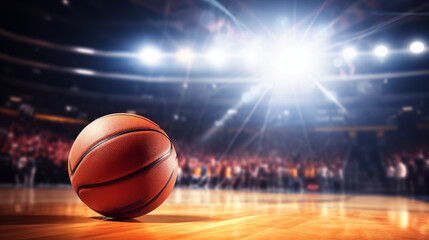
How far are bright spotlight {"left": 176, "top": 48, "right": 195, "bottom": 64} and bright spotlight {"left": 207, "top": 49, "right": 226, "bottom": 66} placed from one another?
97cm

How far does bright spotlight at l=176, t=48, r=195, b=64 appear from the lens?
56.6 ft

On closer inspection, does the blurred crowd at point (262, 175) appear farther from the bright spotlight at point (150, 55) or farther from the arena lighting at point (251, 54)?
the bright spotlight at point (150, 55)

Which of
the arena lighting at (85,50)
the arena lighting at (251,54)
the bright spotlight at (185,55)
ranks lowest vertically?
the arena lighting at (251,54)

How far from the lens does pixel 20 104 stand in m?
17.1

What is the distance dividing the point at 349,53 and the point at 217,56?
633 cm

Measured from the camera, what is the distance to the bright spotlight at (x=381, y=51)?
1426cm

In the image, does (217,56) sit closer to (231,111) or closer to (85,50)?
(231,111)

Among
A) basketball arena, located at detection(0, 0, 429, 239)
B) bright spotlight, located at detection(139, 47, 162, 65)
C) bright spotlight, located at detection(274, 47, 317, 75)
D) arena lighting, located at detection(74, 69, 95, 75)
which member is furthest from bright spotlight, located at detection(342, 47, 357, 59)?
arena lighting, located at detection(74, 69, 95, 75)

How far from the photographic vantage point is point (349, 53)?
14453mm

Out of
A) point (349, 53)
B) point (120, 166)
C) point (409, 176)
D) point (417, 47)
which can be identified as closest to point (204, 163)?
point (349, 53)

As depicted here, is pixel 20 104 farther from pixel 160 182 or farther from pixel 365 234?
pixel 365 234

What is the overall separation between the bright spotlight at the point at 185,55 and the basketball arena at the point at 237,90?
0.36 ft

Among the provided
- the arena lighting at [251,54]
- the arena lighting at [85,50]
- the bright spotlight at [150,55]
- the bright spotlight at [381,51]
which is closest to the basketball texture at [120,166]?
the arena lighting at [251,54]

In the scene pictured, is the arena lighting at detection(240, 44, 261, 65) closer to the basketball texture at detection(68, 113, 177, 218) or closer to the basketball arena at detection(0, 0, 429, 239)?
the basketball arena at detection(0, 0, 429, 239)
